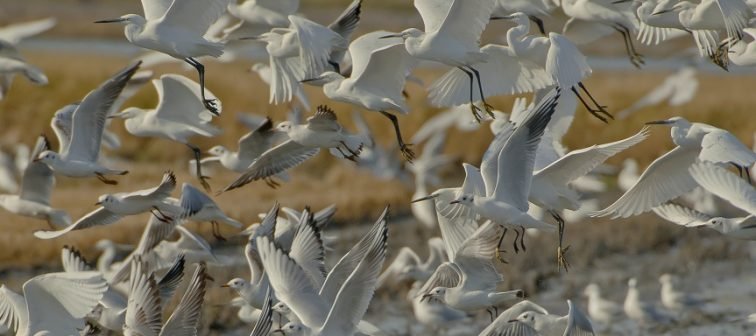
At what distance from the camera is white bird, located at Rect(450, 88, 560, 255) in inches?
383

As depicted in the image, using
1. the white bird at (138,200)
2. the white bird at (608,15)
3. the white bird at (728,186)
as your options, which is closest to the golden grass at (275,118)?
the white bird at (138,200)

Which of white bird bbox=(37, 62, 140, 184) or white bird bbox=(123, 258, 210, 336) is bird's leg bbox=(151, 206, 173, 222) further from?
white bird bbox=(123, 258, 210, 336)

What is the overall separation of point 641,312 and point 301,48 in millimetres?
5670

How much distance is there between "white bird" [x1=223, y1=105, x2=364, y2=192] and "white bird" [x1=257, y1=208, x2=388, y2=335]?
1.56 m

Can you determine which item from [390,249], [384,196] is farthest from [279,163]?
[384,196]

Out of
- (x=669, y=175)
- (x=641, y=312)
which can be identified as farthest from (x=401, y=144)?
(x=641, y=312)

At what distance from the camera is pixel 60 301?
9.91 meters

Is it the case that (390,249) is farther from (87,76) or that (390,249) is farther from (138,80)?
(87,76)

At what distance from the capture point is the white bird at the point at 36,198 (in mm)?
13742

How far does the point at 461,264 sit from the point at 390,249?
738 centimetres

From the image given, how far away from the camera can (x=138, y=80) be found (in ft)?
44.7

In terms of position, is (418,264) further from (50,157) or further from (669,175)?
(50,157)

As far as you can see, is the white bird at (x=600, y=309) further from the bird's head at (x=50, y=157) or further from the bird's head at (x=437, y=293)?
the bird's head at (x=50, y=157)

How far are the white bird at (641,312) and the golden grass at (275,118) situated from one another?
515 cm
